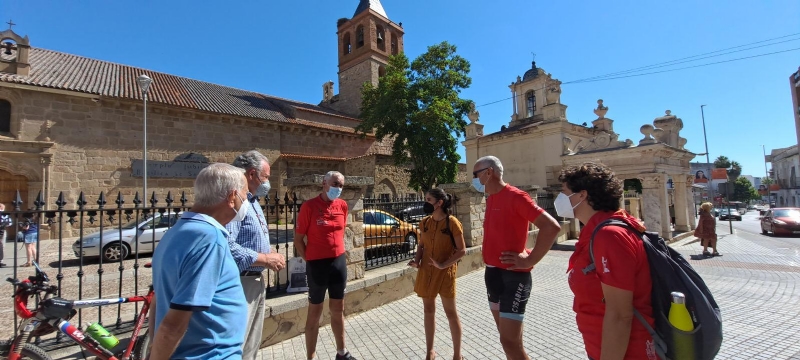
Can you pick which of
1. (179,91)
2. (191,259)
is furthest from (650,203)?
(179,91)

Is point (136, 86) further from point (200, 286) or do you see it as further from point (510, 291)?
point (510, 291)

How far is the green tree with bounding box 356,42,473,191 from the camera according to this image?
1584 cm

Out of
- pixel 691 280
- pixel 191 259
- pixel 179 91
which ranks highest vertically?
pixel 179 91

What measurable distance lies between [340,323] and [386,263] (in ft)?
9.61

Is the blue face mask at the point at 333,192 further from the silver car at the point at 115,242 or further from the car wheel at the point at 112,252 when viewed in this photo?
the car wheel at the point at 112,252

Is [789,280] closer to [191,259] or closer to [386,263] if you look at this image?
[386,263]

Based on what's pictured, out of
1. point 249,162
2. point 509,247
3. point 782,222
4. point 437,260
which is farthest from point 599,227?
point 782,222

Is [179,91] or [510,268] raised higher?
[179,91]

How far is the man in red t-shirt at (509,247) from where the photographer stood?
2.56 m

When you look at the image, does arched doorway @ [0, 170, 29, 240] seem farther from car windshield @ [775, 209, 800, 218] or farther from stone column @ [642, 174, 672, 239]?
car windshield @ [775, 209, 800, 218]

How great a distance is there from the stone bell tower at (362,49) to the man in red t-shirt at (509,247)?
89.3 ft

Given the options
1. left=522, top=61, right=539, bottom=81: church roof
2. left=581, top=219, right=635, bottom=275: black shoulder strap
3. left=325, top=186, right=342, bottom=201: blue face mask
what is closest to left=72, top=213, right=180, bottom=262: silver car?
left=325, top=186, right=342, bottom=201: blue face mask

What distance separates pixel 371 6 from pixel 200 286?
32.7m

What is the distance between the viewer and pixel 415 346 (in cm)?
389
